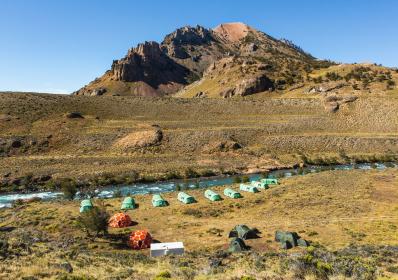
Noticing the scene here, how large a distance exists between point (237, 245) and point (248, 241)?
318cm

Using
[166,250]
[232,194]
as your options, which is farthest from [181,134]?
[166,250]

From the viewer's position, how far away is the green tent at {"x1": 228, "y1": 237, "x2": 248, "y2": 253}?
33.2 m

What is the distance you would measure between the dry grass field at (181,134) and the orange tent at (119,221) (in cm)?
2958

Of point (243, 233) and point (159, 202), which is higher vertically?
point (243, 233)

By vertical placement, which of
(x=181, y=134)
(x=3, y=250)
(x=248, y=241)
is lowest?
(x=248, y=241)

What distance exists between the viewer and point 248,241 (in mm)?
36406

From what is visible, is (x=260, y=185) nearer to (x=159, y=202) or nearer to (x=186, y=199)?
(x=186, y=199)

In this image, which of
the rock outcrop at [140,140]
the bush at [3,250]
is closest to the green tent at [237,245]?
the bush at [3,250]

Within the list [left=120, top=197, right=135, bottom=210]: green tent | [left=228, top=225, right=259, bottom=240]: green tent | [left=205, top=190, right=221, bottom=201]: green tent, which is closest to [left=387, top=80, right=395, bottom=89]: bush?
[left=205, top=190, right=221, bottom=201]: green tent

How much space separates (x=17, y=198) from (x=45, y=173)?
12.7m

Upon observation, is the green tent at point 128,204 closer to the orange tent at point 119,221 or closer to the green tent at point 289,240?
the orange tent at point 119,221

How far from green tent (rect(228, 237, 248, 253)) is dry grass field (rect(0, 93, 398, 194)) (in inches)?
1618

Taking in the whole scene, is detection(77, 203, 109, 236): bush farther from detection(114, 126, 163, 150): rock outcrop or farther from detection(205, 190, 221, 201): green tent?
detection(114, 126, 163, 150): rock outcrop

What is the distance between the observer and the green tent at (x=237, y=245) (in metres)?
33.2
